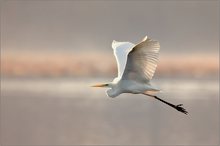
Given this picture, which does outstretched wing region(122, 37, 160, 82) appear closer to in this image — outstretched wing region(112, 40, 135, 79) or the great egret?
the great egret

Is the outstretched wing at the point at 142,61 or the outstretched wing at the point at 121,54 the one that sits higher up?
the outstretched wing at the point at 121,54

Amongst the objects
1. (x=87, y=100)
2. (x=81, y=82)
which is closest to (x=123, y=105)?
(x=87, y=100)

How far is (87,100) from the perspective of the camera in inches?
320

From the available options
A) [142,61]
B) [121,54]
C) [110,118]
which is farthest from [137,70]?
[110,118]

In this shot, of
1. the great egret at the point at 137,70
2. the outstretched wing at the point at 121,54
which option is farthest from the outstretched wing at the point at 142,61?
the outstretched wing at the point at 121,54

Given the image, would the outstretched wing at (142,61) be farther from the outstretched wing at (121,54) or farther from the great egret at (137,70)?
the outstretched wing at (121,54)

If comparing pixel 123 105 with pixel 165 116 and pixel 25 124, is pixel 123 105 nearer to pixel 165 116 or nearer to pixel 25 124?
pixel 165 116

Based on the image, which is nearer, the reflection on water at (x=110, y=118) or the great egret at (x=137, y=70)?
the great egret at (x=137, y=70)

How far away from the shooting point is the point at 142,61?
4398 mm

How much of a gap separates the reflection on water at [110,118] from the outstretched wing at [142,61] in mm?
1379

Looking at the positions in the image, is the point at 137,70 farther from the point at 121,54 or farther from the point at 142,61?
the point at 121,54

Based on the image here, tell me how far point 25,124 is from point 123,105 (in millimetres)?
1573

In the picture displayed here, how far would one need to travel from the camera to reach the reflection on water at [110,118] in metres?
6.00

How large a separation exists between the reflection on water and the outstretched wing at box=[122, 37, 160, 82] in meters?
1.38
